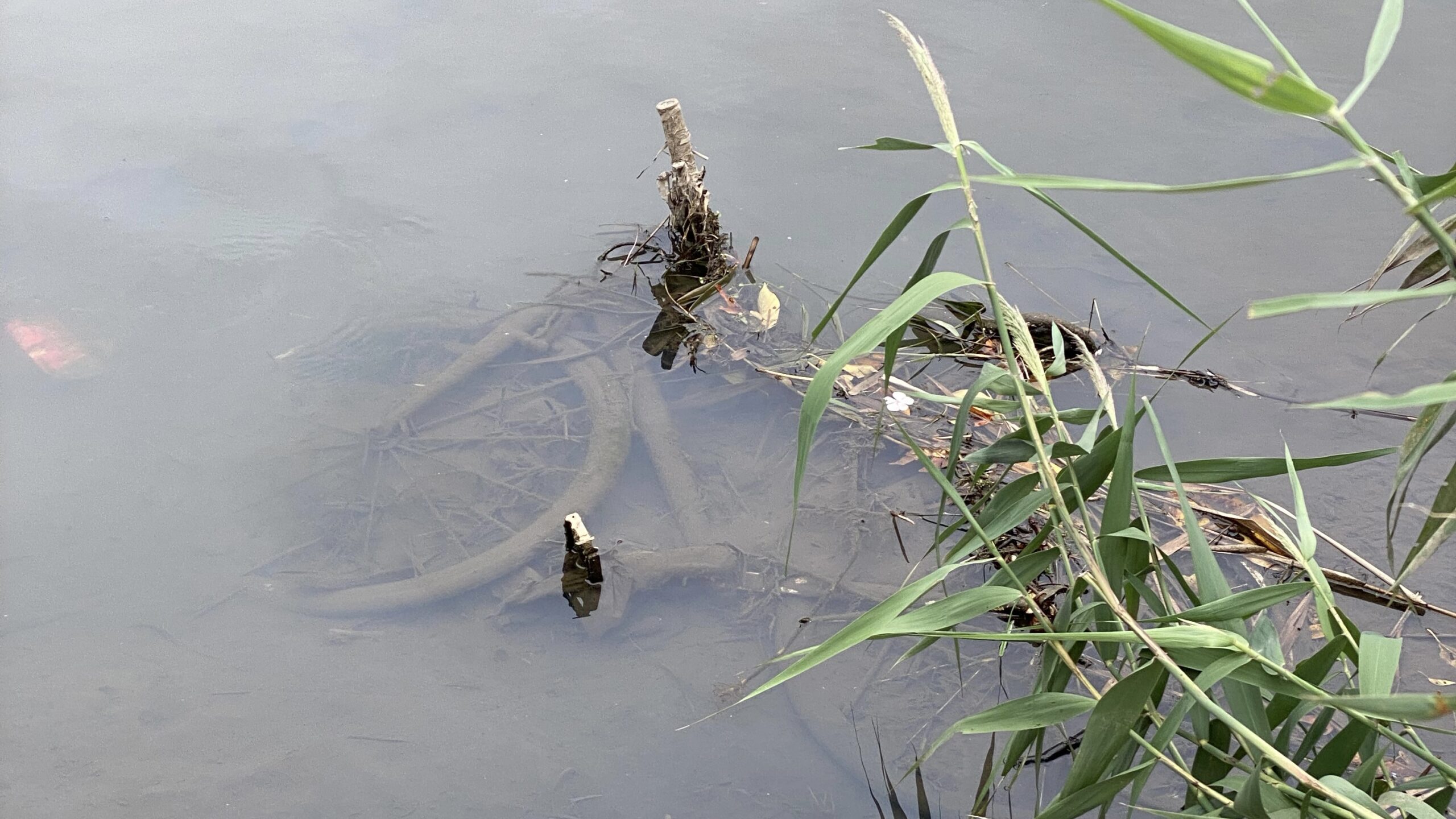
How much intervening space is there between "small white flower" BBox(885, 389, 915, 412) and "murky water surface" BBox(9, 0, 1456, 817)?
206 millimetres

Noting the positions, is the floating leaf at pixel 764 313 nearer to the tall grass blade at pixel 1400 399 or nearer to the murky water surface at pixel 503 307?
the murky water surface at pixel 503 307

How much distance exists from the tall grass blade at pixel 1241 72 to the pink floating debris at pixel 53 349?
4008 millimetres

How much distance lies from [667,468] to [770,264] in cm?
112

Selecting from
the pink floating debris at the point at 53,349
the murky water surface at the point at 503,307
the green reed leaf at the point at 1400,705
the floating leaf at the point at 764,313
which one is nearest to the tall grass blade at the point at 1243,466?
the green reed leaf at the point at 1400,705

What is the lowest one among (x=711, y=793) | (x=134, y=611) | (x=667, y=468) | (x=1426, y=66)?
(x=134, y=611)

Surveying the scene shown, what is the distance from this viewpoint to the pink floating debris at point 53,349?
343 cm

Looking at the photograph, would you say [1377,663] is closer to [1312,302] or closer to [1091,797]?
[1091,797]

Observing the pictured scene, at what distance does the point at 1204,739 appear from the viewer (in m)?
1.32

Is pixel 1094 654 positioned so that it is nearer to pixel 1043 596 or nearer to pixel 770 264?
pixel 1043 596

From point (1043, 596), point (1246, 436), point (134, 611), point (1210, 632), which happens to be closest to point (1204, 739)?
point (1210, 632)

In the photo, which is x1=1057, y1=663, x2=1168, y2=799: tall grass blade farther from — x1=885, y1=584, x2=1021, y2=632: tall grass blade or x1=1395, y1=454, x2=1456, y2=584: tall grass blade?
x1=1395, y1=454, x2=1456, y2=584: tall grass blade

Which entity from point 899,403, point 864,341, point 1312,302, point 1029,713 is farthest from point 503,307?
point 1312,302

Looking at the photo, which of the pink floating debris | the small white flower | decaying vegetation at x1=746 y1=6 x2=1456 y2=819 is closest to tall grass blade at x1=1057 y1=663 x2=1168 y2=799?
decaying vegetation at x1=746 y1=6 x2=1456 y2=819

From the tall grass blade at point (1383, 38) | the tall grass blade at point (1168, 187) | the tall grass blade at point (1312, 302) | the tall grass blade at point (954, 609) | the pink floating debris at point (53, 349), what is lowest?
the pink floating debris at point (53, 349)
